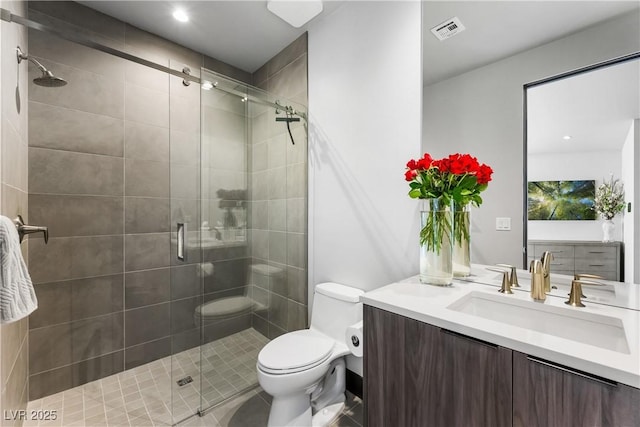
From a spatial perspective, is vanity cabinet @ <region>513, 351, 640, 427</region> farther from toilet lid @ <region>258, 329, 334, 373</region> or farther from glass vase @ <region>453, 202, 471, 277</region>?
toilet lid @ <region>258, 329, 334, 373</region>

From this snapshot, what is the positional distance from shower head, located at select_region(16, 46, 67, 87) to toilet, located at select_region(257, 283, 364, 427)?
1.95 metres

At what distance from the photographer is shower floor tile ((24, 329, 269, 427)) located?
156 cm

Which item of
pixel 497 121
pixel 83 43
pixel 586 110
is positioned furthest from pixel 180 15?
pixel 586 110

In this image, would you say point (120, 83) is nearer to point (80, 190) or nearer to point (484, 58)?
point (80, 190)

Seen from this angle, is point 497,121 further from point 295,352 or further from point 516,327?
point 295,352

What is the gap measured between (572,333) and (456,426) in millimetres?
509

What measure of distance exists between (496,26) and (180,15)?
2.06 meters

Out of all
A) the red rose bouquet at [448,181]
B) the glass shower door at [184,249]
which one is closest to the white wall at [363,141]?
the red rose bouquet at [448,181]

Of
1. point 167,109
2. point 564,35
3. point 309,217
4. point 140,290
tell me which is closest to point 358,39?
point 564,35

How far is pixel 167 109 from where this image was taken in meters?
2.21

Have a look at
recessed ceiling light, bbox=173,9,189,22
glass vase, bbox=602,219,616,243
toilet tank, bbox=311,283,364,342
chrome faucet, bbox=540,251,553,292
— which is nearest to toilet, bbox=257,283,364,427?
toilet tank, bbox=311,283,364,342

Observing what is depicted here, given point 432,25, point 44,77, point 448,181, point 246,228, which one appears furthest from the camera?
point 246,228

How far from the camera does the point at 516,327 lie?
2.61 ft

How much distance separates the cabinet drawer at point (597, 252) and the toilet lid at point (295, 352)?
1220mm
